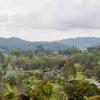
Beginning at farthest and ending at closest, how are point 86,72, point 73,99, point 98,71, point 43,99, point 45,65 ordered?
1. point 45,65
2. point 86,72
3. point 98,71
4. point 73,99
5. point 43,99

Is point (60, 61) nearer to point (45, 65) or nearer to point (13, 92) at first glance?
point (45, 65)

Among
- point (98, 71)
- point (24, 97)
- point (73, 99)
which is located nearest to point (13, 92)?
point (24, 97)

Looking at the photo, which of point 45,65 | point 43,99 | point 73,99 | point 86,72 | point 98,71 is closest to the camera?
point 43,99

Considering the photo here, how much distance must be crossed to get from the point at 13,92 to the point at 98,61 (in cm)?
6006

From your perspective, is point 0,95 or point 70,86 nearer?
point 0,95

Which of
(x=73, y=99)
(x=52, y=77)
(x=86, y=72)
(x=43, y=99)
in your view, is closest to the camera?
(x=43, y=99)

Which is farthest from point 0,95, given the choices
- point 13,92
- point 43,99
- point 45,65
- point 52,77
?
point 45,65

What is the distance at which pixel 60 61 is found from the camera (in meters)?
81.2

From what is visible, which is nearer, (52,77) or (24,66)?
(52,77)

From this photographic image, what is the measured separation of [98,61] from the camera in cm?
8044

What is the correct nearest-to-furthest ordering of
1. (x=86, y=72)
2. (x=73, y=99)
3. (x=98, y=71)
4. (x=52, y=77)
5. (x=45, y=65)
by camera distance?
(x=73, y=99), (x=52, y=77), (x=98, y=71), (x=86, y=72), (x=45, y=65)

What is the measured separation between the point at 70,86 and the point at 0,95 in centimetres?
769

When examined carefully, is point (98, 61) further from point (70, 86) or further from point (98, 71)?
point (70, 86)

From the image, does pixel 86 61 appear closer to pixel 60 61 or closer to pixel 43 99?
pixel 60 61
